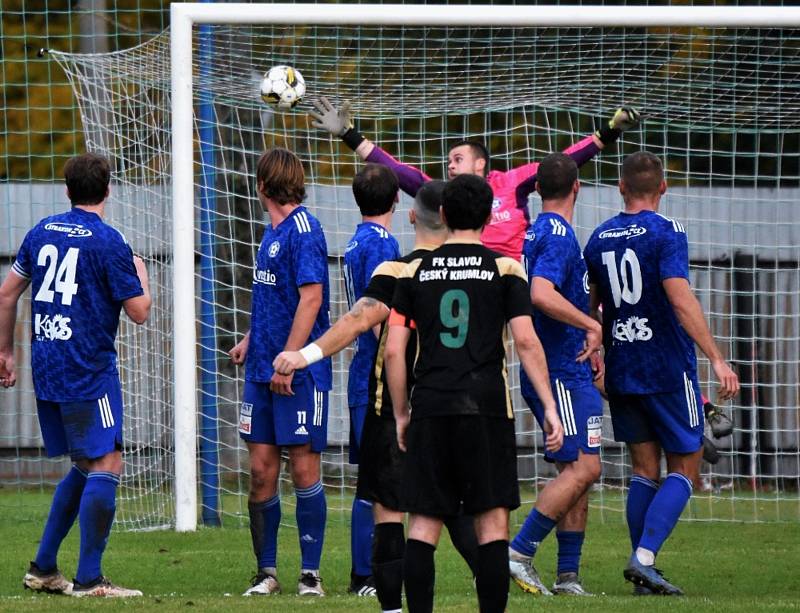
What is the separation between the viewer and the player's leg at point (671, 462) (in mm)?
6750

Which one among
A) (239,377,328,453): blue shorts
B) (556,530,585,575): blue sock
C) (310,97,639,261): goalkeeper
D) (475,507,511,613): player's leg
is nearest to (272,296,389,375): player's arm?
(475,507,511,613): player's leg

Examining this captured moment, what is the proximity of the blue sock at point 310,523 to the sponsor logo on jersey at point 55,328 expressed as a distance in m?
1.39

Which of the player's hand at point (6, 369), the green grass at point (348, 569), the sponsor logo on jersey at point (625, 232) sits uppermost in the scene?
the sponsor logo on jersey at point (625, 232)

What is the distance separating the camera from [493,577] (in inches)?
202

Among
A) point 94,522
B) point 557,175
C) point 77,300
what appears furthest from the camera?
point 557,175

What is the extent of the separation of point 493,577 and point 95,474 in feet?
7.70

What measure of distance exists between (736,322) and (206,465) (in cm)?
452

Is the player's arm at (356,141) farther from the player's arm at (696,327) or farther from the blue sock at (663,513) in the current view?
the blue sock at (663,513)

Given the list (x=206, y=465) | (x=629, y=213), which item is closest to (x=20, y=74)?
(x=206, y=465)

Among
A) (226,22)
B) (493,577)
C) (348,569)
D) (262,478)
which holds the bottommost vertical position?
(348,569)

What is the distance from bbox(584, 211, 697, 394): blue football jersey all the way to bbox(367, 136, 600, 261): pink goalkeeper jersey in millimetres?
746

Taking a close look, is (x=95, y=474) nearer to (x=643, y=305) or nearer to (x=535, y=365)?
(x=535, y=365)

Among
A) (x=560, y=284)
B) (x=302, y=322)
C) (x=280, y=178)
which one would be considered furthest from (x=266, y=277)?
(x=560, y=284)

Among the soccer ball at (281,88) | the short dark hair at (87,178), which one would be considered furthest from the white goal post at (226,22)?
the short dark hair at (87,178)
